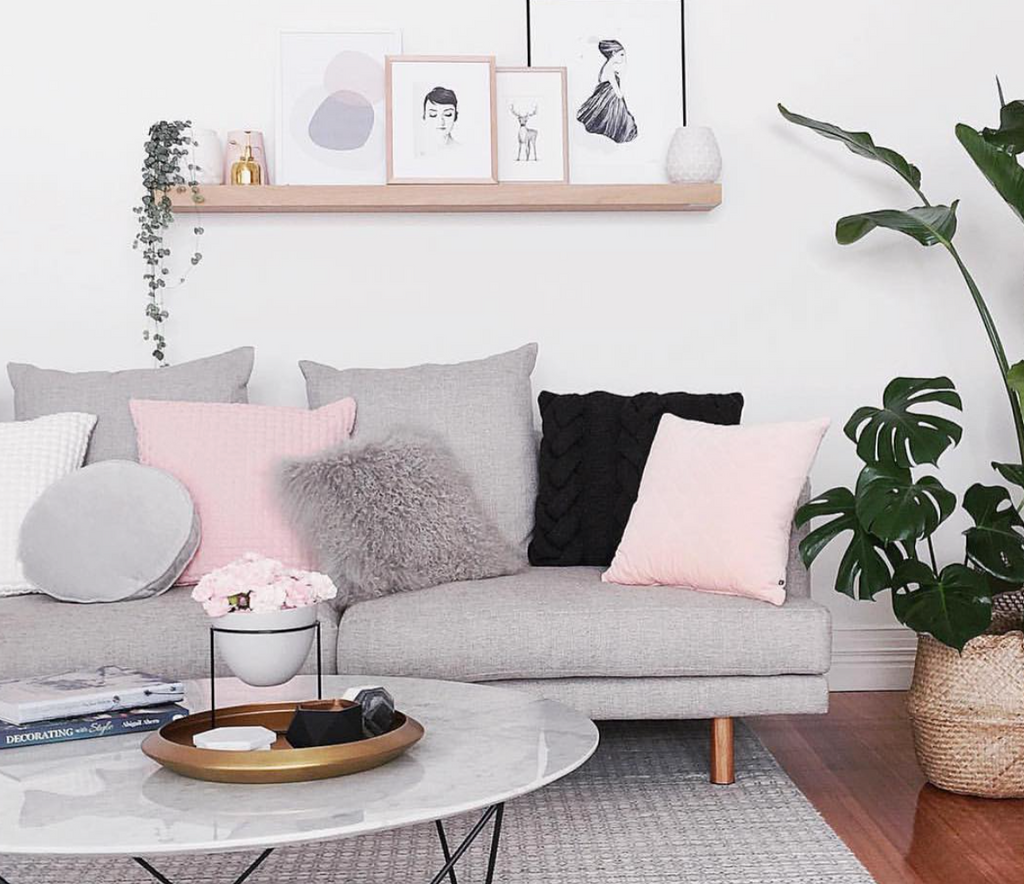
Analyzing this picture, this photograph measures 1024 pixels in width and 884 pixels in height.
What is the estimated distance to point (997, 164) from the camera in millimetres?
3309

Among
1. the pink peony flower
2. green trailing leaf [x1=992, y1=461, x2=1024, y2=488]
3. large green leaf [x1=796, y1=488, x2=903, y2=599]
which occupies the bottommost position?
large green leaf [x1=796, y1=488, x2=903, y2=599]

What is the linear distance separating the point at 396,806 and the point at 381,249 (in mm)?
2522

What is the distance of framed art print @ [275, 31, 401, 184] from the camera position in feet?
12.5

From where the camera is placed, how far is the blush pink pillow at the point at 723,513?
291 centimetres

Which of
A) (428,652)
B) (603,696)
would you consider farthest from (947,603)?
(428,652)

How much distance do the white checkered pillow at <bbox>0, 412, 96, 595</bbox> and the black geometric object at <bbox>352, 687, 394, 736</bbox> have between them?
1.47m

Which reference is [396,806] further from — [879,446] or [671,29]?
[671,29]

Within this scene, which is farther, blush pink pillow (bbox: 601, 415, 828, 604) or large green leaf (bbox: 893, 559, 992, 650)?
blush pink pillow (bbox: 601, 415, 828, 604)

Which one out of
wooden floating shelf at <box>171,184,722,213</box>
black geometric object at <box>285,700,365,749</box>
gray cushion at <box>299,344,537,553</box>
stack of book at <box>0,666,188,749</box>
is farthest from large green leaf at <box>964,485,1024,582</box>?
stack of book at <box>0,666,188,749</box>

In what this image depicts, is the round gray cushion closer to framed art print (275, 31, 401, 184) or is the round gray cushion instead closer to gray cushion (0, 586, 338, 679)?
gray cushion (0, 586, 338, 679)

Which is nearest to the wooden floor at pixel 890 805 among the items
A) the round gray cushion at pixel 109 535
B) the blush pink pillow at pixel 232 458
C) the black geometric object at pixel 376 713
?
the black geometric object at pixel 376 713

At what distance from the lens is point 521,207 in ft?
12.6

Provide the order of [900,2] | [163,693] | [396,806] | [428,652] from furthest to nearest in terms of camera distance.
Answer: [900,2]
[428,652]
[163,693]
[396,806]

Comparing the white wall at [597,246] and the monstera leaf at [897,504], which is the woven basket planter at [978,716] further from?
the white wall at [597,246]
